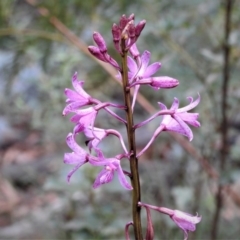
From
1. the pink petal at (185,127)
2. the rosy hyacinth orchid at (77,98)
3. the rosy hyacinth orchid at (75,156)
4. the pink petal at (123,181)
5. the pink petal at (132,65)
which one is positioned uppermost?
the pink petal at (132,65)

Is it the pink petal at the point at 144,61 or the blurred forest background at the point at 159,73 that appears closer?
the pink petal at the point at 144,61

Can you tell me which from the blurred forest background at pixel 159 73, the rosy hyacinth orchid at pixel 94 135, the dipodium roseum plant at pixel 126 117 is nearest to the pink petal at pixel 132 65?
the dipodium roseum plant at pixel 126 117

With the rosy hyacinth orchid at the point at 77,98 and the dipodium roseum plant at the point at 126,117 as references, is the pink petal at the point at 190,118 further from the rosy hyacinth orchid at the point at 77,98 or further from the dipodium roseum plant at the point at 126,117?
the rosy hyacinth orchid at the point at 77,98

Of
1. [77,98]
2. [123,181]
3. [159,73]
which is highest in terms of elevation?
[159,73]

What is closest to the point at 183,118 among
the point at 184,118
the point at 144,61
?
the point at 184,118

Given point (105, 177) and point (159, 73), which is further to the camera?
point (159, 73)

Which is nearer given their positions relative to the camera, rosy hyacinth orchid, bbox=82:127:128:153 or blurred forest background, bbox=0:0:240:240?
rosy hyacinth orchid, bbox=82:127:128:153

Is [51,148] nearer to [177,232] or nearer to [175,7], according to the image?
[177,232]

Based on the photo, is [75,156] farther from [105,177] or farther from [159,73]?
[159,73]

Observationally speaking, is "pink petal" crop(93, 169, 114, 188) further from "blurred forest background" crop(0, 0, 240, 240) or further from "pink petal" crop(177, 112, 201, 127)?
"blurred forest background" crop(0, 0, 240, 240)

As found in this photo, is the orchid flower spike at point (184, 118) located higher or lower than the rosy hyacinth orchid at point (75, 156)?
higher

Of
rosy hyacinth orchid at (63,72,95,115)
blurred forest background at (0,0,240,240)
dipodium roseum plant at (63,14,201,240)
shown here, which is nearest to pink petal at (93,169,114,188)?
dipodium roseum plant at (63,14,201,240)
